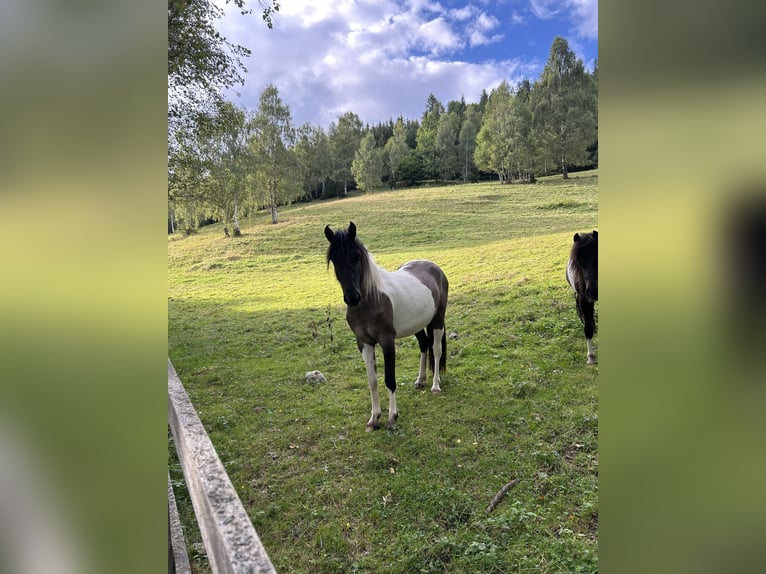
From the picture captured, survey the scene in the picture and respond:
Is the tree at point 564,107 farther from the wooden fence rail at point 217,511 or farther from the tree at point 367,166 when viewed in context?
the wooden fence rail at point 217,511

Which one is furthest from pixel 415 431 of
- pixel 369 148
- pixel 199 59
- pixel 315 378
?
pixel 369 148

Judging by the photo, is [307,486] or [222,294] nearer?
[307,486]

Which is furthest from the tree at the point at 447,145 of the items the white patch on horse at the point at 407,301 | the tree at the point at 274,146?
the white patch on horse at the point at 407,301

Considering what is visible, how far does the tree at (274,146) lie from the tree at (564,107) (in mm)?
10924

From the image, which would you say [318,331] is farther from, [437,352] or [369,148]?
[369,148]

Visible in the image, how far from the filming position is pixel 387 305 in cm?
345

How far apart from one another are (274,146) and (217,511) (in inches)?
713
